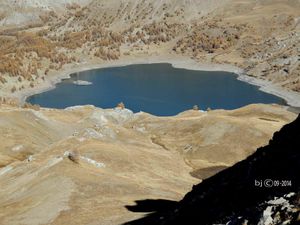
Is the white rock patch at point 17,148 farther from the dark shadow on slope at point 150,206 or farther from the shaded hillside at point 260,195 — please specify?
the shaded hillside at point 260,195

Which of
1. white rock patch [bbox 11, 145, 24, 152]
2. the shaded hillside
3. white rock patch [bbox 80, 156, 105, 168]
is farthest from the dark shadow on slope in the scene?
white rock patch [bbox 11, 145, 24, 152]

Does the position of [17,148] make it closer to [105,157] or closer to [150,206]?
[105,157]

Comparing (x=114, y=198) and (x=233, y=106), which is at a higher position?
(x=114, y=198)

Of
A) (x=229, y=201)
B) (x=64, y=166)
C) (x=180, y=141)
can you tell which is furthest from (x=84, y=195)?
A: (x=180, y=141)

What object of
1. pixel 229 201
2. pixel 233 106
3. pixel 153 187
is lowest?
pixel 233 106

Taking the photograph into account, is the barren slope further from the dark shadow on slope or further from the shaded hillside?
the shaded hillside

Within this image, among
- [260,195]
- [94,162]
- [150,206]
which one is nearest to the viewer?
[260,195]

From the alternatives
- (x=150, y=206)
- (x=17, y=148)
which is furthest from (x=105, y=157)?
(x=150, y=206)

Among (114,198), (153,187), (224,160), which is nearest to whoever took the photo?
(114,198)

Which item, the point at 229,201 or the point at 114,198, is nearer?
the point at 229,201

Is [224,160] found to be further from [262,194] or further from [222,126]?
[262,194]
